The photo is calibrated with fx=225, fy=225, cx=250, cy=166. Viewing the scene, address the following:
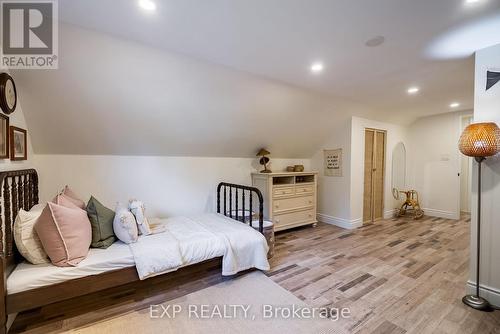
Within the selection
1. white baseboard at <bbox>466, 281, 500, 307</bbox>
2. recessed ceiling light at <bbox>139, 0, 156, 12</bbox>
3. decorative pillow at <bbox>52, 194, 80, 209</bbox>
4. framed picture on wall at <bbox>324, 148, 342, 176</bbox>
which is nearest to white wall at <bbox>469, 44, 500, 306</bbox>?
white baseboard at <bbox>466, 281, 500, 307</bbox>

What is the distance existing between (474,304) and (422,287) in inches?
14.6

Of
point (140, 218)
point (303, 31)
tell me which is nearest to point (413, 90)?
point (303, 31)

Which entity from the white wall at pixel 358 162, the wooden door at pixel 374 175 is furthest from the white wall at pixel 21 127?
the wooden door at pixel 374 175

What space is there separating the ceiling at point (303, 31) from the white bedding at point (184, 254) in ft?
5.92

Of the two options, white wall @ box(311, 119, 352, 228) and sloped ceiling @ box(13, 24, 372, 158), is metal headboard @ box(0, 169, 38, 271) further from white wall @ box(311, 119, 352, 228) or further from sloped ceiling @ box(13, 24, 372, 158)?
white wall @ box(311, 119, 352, 228)

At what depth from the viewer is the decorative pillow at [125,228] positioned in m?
2.11

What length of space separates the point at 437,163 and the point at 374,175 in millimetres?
1629

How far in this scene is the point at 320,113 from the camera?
12.2 feet

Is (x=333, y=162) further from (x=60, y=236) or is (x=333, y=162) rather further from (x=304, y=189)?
(x=60, y=236)

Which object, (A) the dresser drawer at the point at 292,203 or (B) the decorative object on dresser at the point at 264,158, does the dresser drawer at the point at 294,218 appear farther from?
(B) the decorative object on dresser at the point at 264,158

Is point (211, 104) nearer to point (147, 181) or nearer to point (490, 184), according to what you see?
point (147, 181)

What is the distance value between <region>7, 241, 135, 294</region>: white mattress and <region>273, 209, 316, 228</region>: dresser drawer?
238 centimetres

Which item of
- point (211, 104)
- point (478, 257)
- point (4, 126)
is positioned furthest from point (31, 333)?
point (478, 257)

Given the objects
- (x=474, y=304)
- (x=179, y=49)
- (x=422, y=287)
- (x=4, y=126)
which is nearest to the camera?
(x=4, y=126)
